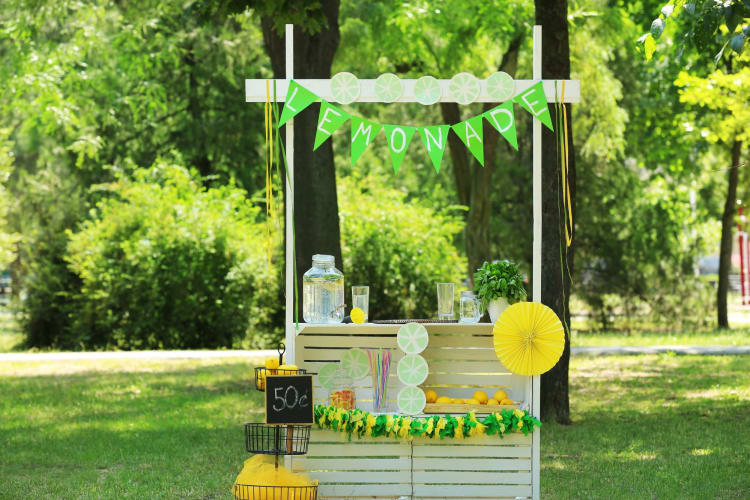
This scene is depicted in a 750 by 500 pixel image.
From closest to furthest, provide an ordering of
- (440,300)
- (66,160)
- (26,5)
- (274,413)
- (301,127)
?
1. (274,413)
2. (440,300)
3. (301,127)
4. (26,5)
5. (66,160)

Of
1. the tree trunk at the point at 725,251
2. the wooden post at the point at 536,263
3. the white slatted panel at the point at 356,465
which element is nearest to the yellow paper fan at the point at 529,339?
the wooden post at the point at 536,263

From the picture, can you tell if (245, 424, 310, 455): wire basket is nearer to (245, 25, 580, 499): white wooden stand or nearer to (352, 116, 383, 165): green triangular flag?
(245, 25, 580, 499): white wooden stand

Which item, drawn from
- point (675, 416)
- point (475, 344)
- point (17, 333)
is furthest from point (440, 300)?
point (17, 333)

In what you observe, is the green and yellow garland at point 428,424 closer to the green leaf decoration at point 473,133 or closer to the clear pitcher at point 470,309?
the clear pitcher at point 470,309

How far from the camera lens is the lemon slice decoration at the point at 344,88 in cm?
611

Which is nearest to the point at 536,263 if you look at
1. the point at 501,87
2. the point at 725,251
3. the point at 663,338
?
the point at 501,87

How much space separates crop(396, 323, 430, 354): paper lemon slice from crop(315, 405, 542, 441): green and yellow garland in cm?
41

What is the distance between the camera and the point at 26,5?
1414 cm

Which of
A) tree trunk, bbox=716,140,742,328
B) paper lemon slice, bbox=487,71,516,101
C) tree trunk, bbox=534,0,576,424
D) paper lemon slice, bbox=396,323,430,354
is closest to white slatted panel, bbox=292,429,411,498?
paper lemon slice, bbox=396,323,430,354

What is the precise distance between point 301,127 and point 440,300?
4.73m

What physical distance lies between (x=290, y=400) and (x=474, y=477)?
Result: 126 centimetres

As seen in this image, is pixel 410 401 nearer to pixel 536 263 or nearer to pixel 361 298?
pixel 361 298

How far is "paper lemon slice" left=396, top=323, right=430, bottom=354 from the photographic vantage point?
615 cm

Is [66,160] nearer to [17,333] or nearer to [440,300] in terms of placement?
[17,333]
